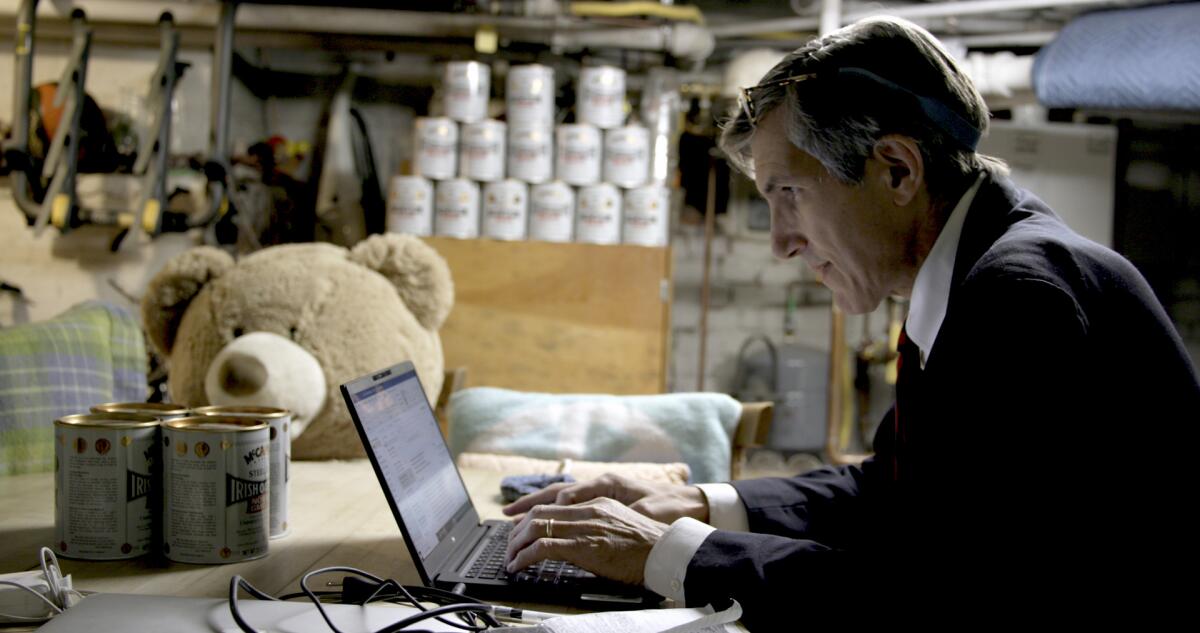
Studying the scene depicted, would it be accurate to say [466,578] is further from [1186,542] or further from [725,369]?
[725,369]

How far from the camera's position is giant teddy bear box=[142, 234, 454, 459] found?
1.59 meters

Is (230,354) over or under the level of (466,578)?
over

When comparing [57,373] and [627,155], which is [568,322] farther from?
[57,373]

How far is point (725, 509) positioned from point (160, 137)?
2.60m

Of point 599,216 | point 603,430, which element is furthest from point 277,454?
point 599,216

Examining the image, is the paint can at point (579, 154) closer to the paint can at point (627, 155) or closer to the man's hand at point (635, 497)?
the paint can at point (627, 155)

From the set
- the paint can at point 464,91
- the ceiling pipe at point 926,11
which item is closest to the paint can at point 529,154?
the paint can at point 464,91

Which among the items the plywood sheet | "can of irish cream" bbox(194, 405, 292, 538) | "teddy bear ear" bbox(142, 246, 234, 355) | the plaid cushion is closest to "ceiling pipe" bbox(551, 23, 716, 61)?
the plywood sheet

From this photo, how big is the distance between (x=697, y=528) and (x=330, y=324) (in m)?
1.00

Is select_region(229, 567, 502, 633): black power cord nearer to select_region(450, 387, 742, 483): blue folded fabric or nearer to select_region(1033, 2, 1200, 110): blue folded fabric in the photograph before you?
select_region(450, 387, 742, 483): blue folded fabric

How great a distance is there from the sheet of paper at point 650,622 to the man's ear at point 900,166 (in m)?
0.47

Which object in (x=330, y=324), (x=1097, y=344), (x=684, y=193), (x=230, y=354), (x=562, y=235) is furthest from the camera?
(x=684, y=193)

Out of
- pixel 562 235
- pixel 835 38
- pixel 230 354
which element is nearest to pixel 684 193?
pixel 562 235

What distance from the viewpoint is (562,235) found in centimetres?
308
